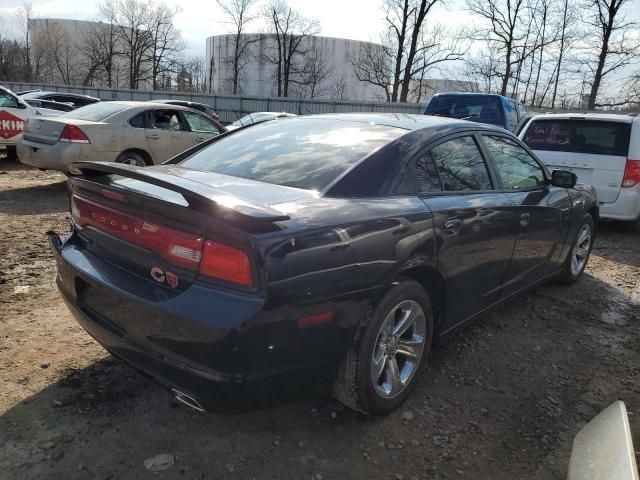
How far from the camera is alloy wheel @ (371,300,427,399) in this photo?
8.31 feet

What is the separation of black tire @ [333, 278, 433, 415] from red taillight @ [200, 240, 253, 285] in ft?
2.17

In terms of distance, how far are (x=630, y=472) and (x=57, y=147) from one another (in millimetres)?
7880

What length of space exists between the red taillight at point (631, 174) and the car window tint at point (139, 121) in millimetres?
7147

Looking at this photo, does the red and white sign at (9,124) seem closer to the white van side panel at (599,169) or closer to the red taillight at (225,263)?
the white van side panel at (599,169)

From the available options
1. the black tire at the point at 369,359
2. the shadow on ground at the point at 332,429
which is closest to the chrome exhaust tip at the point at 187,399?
the shadow on ground at the point at 332,429

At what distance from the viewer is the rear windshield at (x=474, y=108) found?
10891 mm

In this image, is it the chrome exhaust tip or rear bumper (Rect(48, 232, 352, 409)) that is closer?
rear bumper (Rect(48, 232, 352, 409))

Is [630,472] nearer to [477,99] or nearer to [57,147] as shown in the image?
[57,147]

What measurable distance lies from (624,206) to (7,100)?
10.8m

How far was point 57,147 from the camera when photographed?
7469mm

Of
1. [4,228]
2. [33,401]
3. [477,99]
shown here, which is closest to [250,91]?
[477,99]

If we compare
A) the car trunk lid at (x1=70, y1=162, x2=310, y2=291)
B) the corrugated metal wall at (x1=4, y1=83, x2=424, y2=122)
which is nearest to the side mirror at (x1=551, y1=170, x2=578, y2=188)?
the car trunk lid at (x1=70, y1=162, x2=310, y2=291)

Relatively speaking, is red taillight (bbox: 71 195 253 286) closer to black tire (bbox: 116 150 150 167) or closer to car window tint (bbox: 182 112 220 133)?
black tire (bbox: 116 150 150 167)

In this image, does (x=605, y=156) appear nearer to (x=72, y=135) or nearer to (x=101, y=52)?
(x=72, y=135)
